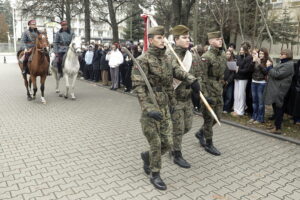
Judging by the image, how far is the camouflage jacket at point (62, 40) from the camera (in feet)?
37.9

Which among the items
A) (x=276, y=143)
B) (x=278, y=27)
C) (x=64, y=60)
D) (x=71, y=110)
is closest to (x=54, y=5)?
(x=64, y=60)

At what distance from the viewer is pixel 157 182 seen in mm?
4332

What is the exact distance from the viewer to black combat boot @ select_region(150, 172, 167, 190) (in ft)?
14.1

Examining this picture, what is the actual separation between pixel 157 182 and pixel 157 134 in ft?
2.27

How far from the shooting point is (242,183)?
4586mm

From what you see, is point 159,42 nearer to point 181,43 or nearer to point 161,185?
point 181,43

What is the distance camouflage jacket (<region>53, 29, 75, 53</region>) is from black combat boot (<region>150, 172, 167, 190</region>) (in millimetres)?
8537

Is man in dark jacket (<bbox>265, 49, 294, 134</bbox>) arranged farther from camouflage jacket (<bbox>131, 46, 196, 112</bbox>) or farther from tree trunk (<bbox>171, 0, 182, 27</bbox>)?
tree trunk (<bbox>171, 0, 182, 27</bbox>)

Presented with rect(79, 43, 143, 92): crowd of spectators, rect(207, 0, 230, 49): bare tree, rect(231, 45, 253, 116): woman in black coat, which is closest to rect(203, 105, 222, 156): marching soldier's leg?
rect(231, 45, 253, 116): woman in black coat

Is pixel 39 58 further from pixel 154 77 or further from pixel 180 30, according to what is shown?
pixel 154 77

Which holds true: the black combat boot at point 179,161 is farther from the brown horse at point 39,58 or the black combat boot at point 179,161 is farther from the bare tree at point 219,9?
the bare tree at point 219,9

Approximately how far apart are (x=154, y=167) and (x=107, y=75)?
36.4 ft

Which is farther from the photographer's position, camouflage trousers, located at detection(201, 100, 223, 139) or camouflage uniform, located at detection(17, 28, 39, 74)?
camouflage uniform, located at detection(17, 28, 39, 74)

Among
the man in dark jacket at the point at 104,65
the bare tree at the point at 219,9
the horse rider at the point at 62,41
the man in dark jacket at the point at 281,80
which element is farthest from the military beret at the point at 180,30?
the bare tree at the point at 219,9
